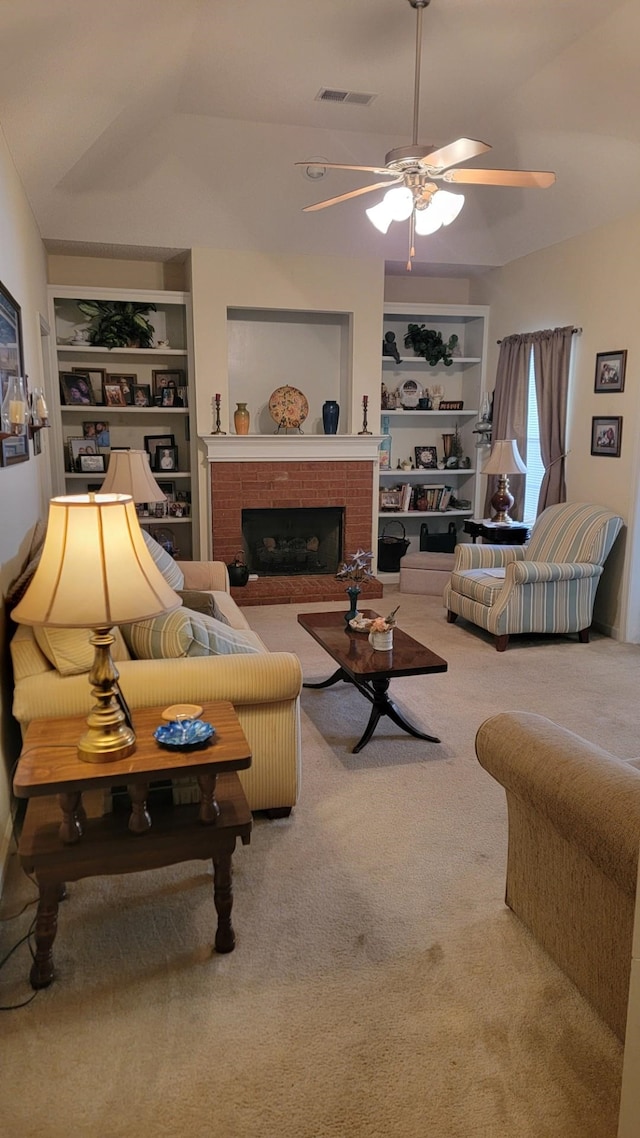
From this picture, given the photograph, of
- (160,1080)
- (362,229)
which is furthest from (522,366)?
(160,1080)

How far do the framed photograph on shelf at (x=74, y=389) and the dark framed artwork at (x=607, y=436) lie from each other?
157 inches

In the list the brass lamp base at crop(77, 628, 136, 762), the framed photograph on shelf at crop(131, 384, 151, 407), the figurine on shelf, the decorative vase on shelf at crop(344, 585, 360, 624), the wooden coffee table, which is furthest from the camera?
the figurine on shelf

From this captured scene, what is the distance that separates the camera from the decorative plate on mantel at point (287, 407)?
6.46m

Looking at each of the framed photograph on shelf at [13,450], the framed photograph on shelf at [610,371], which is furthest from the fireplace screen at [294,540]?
the framed photograph on shelf at [13,450]

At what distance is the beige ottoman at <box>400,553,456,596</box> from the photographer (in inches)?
255

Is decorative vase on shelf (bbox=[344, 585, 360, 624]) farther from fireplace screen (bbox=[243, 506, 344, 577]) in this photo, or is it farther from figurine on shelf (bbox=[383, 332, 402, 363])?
figurine on shelf (bbox=[383, 332, 402, 363])

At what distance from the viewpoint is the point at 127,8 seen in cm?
294

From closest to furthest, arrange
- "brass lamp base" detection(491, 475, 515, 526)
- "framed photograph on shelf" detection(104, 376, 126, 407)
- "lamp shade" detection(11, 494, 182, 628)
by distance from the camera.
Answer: "lamp shade" detection(11, 494, 182, 628) < "brass lamp base" detection(491, 475, 515, 526) < "framed photograph on shelf" detection(104, 376, 126, 407)

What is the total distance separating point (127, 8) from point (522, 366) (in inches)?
158

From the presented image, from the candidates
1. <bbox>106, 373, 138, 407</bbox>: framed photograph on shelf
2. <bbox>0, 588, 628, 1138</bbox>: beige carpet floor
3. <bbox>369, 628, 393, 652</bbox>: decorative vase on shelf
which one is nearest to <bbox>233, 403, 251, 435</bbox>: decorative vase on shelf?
<bbox>106, 373, 138, 407</bbox>: framed photograph on shelf

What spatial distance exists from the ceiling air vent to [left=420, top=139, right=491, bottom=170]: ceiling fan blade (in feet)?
6.11

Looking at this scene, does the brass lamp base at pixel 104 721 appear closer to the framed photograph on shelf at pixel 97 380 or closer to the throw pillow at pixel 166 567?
the throw pillow at pixel 166 567

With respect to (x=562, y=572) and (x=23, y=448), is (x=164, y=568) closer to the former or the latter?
(x=23, y=448)

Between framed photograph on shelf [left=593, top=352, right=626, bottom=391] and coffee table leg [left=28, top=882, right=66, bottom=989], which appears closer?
coffee table leg [left=28, top=882, right=66, bottom=989]
